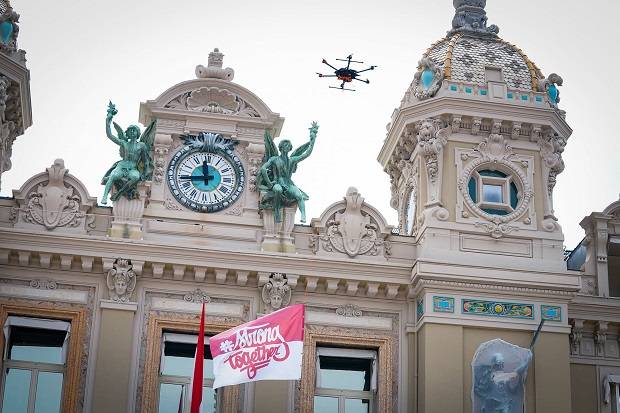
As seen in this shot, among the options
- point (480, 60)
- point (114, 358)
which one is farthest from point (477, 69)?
point (114, 358)

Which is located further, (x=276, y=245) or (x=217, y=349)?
(x=276, y=245)

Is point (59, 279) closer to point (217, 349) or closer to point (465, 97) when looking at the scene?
point (217, 349)

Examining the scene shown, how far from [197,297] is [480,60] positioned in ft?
31.7

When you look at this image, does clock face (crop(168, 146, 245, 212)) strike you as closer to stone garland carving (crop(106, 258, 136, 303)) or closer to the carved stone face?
stone garland carving (crop(106, 258, 136, 303))

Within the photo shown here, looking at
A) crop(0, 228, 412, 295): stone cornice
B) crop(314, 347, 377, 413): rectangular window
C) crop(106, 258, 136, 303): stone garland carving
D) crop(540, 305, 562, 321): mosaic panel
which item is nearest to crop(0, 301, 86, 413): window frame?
crop(106, 258, 136, 303): stone garland carving

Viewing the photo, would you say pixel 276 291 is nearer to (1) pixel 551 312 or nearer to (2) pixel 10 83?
(1) pixel 551 312

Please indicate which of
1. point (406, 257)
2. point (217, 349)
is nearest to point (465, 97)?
point (406, 257)

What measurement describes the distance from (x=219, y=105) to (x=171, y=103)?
1.15 metres

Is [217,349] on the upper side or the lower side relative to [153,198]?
lower

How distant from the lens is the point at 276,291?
29219 millimetres

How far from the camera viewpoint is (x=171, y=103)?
3106 cm

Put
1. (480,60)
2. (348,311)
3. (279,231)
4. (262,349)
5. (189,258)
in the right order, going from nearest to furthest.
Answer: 1. (262,349)
2. (189,258)
3. (348,311)
4. (279,231)
5. (480,60)

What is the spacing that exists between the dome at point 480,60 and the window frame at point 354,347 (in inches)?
273

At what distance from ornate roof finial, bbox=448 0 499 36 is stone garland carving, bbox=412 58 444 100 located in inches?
99.7
